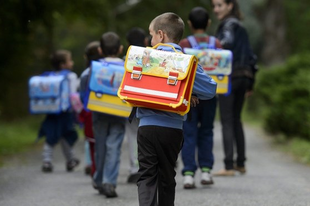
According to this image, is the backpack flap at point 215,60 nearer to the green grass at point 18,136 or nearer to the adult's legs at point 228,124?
the adult's legs at point 228,124

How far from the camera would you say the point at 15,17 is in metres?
12.0

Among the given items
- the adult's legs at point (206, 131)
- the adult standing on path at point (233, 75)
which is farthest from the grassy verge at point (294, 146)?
the adult's legs at point (206, 131)

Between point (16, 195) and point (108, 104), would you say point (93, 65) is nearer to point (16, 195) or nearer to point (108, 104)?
point (108, 104)

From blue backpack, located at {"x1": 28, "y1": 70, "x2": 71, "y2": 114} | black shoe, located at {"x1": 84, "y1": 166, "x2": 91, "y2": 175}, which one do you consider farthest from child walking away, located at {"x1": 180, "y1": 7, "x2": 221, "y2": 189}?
blue backpack, located at {"x1": 28, "y1": 70, "x2": 71, "y2": 114}

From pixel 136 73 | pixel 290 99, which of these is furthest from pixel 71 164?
pixel 136 73

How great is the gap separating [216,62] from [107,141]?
1493 millimetres

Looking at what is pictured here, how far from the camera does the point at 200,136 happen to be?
7777 millimetres

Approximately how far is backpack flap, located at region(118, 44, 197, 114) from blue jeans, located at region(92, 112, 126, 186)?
7.57ft

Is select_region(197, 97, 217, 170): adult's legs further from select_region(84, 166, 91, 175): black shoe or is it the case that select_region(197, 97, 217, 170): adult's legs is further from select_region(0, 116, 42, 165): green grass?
select_region(0, 116, 42, 165): green grass

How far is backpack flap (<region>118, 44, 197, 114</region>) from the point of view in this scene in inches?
193

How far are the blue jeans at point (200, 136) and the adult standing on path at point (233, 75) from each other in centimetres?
105

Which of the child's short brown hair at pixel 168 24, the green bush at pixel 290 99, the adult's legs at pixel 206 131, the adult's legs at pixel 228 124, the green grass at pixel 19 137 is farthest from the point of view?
the green grass at pixel 19 137

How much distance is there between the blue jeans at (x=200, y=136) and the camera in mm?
7512

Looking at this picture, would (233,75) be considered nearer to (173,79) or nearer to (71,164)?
(71,164)
